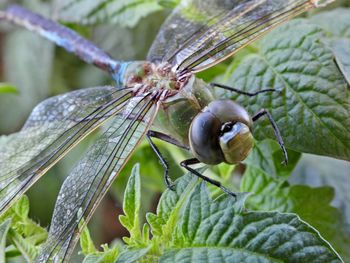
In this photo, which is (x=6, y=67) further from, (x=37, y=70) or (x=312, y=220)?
(x=312, y=220)

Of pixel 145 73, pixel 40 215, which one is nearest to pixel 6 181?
pixel 145 73

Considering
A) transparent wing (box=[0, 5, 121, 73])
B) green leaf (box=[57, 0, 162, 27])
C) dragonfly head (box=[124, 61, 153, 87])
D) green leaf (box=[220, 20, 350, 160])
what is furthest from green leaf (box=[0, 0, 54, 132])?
green leaf (box=[220, 20, 350, 160])

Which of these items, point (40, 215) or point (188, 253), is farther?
A: point (40, 215)

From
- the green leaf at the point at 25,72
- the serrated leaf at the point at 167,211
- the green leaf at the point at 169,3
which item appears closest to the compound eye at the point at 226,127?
the serrated leaf at the point at 167,211

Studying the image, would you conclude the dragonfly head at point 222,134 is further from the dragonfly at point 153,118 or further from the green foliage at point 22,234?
the green foliage at point 22,234

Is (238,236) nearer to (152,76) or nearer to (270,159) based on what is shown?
(270,159)

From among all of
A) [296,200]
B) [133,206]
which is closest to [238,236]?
[133,206]

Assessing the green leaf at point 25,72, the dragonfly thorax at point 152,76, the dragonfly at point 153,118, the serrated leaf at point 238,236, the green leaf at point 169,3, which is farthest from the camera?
the green leaf at point 25,72
